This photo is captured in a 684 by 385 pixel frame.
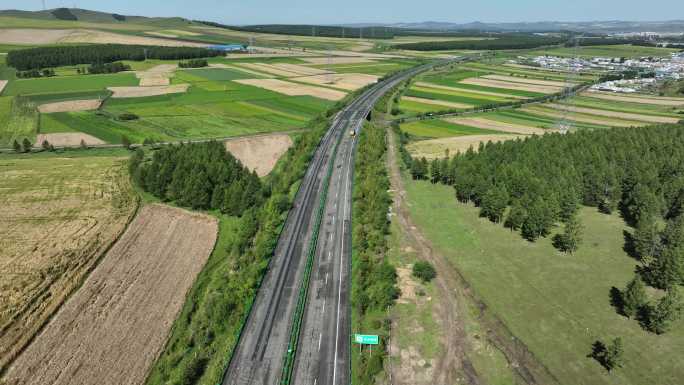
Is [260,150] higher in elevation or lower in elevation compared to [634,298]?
higher

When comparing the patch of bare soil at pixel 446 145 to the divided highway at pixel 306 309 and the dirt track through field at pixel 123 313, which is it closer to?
the divided highway at pixel 306 309

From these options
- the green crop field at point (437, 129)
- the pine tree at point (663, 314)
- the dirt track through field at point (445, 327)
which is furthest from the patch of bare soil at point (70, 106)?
the pine tree at point (663, 314)

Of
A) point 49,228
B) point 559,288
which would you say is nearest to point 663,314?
point 559,288

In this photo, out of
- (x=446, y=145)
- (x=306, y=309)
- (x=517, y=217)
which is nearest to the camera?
(x=306, y=309)

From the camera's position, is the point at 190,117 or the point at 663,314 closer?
the point at 663,314

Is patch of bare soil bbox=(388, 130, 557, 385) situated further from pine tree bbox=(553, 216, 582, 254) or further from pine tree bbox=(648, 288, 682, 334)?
pine tree bbox=(553, 216, 582, 254)

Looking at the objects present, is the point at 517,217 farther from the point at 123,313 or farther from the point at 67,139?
the point at 67,139

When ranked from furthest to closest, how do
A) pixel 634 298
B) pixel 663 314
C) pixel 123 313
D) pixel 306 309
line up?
1. pixel 306 309
2. pixel 634 298
3. pixel 123 313
4. pixel 663 314

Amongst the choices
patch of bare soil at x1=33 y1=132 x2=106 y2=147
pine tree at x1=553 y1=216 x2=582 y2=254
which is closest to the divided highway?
pine tree at x1=553 y1=216 x2=582 y2=254
